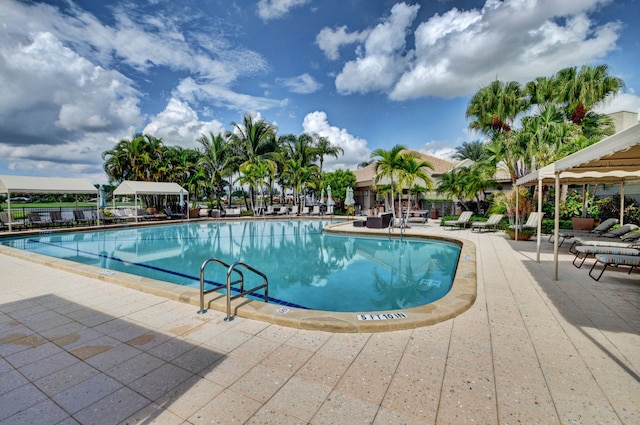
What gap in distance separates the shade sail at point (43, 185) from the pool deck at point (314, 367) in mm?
13843

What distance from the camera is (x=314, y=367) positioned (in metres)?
2.50

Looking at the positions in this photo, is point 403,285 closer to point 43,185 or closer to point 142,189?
point 142,189

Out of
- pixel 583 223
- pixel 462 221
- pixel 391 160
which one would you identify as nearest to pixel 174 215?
pixel 391 160

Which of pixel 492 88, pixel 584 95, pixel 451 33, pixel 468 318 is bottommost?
pixel 468 318

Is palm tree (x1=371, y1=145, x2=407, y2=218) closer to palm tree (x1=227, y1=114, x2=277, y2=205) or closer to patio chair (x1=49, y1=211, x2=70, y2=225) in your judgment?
palm tree (x1=227, y1=114, x2=277, y2=205)

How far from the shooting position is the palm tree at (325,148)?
95.3 feet

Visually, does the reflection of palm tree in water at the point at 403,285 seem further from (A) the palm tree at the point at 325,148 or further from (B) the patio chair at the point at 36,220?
(A) the palm tree at the point at 325,148

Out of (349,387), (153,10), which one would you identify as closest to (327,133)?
(153,10)

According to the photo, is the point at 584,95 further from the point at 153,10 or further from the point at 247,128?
the point at 247,128

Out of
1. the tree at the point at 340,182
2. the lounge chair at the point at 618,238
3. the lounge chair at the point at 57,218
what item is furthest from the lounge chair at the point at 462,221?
the lounge chair at the point at 57,218

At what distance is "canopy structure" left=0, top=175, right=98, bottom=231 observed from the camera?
42.7 ft

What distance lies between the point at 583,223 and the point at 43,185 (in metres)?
25.4

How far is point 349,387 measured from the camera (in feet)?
7.27

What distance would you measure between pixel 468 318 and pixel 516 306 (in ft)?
3.17
